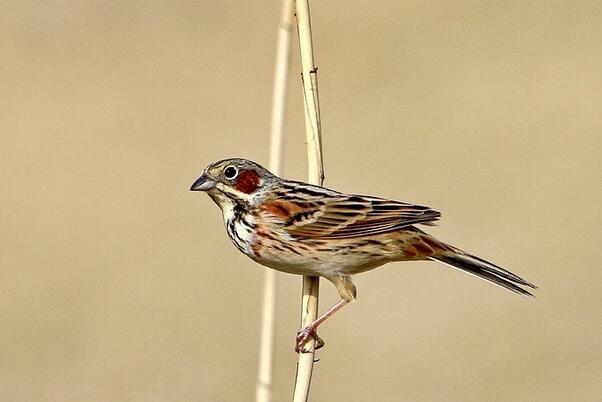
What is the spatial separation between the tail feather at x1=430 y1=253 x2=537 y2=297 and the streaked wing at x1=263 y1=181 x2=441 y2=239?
174mm

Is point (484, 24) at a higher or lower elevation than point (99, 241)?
higher

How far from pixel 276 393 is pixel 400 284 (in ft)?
6.63

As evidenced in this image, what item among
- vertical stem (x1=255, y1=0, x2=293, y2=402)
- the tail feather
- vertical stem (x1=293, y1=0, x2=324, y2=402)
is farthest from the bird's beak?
the tail feather

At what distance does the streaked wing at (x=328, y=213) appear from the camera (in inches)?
204

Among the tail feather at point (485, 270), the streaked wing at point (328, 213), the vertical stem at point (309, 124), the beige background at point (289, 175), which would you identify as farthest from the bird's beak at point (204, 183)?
the beige background at point (289, 175)

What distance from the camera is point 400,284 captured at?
35.2 feet

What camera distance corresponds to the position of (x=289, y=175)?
11703 millimetres

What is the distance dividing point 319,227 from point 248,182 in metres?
0.34

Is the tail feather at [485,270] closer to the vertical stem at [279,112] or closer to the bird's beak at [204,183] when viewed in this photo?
the bird's beak at [204,183]

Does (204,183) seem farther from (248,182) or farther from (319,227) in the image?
(319,227)

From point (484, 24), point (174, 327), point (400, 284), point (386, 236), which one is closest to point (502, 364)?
point (400, 284)

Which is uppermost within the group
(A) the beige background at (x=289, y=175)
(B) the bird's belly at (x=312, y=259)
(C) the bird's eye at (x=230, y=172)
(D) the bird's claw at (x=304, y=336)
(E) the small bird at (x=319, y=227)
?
(A) the beige background at (x=289, y=175)

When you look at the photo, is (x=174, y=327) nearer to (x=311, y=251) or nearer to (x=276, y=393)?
(x=276, y=393)

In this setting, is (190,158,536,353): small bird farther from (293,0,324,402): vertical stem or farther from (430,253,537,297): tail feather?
(293,0,324,402): vertical stem
